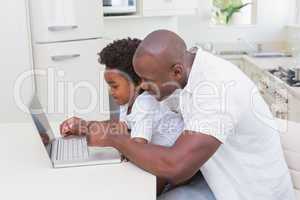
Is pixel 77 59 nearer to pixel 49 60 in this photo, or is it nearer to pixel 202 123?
pixel 49 60

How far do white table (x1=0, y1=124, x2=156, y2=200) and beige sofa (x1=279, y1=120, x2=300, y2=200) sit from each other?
0.63 metres

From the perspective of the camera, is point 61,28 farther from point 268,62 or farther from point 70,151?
point 268,62

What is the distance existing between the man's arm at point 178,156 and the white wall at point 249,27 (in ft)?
10.1

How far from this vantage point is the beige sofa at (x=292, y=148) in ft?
5.08

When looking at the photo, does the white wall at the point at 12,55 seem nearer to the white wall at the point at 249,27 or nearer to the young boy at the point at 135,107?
the young boy at the point at 135,107

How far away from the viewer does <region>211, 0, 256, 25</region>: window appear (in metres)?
4.37

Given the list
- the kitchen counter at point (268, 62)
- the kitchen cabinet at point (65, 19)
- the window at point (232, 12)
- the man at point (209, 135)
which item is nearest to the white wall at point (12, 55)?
the kitchen cabinet at point (65, 19)

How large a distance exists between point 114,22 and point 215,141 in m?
2.35

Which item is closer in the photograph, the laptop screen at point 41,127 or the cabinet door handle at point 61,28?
the laptop screen at point 41,127

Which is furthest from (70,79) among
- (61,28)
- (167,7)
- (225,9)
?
(225,9)

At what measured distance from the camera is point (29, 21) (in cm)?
269

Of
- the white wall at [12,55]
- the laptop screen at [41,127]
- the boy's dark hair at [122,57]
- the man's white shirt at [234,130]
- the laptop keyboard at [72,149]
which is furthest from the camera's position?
the white wall at [12,55]

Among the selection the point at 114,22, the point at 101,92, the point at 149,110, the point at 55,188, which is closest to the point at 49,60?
the point at 101,92

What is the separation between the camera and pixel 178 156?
1.18 m
